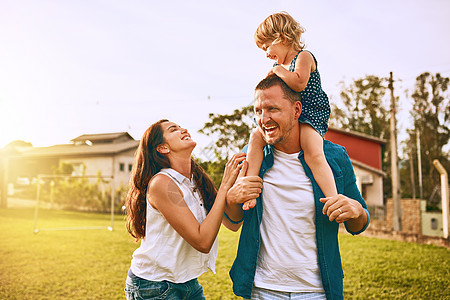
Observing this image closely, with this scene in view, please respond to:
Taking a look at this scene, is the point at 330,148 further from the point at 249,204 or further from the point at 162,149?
the point at 162,149

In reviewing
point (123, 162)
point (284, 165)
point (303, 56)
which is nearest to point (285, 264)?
point (284, 165)

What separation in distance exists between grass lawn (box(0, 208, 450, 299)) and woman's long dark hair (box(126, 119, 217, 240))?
3723mm

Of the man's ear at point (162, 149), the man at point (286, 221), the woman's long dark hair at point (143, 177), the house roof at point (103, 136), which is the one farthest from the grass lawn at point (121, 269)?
the house roof at point (103, 136)

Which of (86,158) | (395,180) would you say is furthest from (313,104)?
(86,158)

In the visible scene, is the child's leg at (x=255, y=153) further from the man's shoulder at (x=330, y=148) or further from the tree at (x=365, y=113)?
the tree at (x=365, y=113)

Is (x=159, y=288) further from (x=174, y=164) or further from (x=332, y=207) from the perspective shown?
(x=332, y=207)

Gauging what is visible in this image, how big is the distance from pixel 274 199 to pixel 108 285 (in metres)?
5.39

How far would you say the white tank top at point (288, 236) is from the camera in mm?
2031

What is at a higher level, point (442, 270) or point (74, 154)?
point (74, 154)

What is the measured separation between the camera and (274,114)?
6.91 ft

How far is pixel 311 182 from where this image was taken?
6.98 feet

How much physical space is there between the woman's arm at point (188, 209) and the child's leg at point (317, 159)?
0.39 metres

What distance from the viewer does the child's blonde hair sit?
238cm

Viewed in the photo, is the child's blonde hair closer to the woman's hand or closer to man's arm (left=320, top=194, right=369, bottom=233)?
the woman's hand
